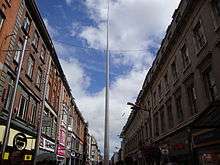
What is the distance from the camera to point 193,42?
55.5 feet

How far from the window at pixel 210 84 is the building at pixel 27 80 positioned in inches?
400

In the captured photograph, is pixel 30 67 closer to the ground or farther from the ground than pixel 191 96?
farther from the ground

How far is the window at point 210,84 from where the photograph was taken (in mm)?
14061

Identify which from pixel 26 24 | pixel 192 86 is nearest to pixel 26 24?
pixel 26 24

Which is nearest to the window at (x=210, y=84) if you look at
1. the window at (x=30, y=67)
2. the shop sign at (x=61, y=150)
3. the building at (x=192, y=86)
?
the building at (x=192, y=86)

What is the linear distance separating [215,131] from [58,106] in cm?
2747

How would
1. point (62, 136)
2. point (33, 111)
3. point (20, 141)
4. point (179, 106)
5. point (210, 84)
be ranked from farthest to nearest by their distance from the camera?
point (62, 136) → point (33, 111) → point (179, 106) → point (210, 84) → point (20, 141)

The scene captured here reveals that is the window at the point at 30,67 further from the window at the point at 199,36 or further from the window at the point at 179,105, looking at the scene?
the window at the point at 199,36

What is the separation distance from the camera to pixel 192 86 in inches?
688

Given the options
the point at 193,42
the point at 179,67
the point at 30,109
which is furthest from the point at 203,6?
the point at 30,109

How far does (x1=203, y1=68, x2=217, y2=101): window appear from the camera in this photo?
14061 millimetres

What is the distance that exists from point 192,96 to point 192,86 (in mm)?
737

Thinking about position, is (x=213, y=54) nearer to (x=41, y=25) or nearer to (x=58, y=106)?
(x=41, y=25)

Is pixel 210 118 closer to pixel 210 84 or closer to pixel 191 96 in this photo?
pixel 210 84
